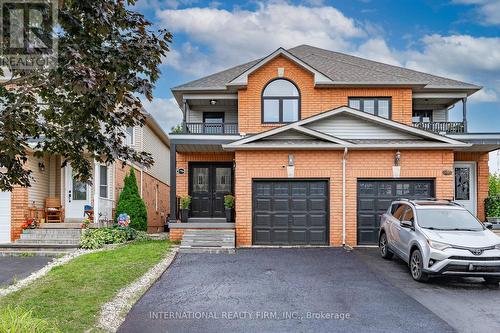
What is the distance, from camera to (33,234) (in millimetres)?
15141

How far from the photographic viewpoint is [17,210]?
15180 mm

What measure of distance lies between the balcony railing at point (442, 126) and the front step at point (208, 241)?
9.39 meters

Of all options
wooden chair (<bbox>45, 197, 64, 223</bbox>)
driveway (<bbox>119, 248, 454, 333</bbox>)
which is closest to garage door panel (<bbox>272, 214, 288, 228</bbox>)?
driveway (<bbox>119, 248, 454, 333</bbox>)

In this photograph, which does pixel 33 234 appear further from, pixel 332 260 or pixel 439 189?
pixel 439 189

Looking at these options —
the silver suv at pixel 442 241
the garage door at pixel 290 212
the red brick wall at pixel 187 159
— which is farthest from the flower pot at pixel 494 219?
the red brick wall at pixel 187 159

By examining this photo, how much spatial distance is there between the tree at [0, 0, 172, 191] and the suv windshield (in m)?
7.30

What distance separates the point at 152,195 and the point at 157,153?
388 centimetres

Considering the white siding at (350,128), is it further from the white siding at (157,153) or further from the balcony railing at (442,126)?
the white siding at (157,153)

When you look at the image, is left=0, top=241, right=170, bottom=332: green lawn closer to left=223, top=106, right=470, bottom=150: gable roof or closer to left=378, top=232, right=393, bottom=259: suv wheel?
left=223, top=106, right=470, bottom=150: gable roof

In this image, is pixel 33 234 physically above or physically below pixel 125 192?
below

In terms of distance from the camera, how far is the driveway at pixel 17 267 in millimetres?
10211

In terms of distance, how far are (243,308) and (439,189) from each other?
→ 31.5 feet

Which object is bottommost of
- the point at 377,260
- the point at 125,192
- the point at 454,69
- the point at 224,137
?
the point at 377,260

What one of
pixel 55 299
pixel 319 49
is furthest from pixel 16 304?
pixel 319 49
